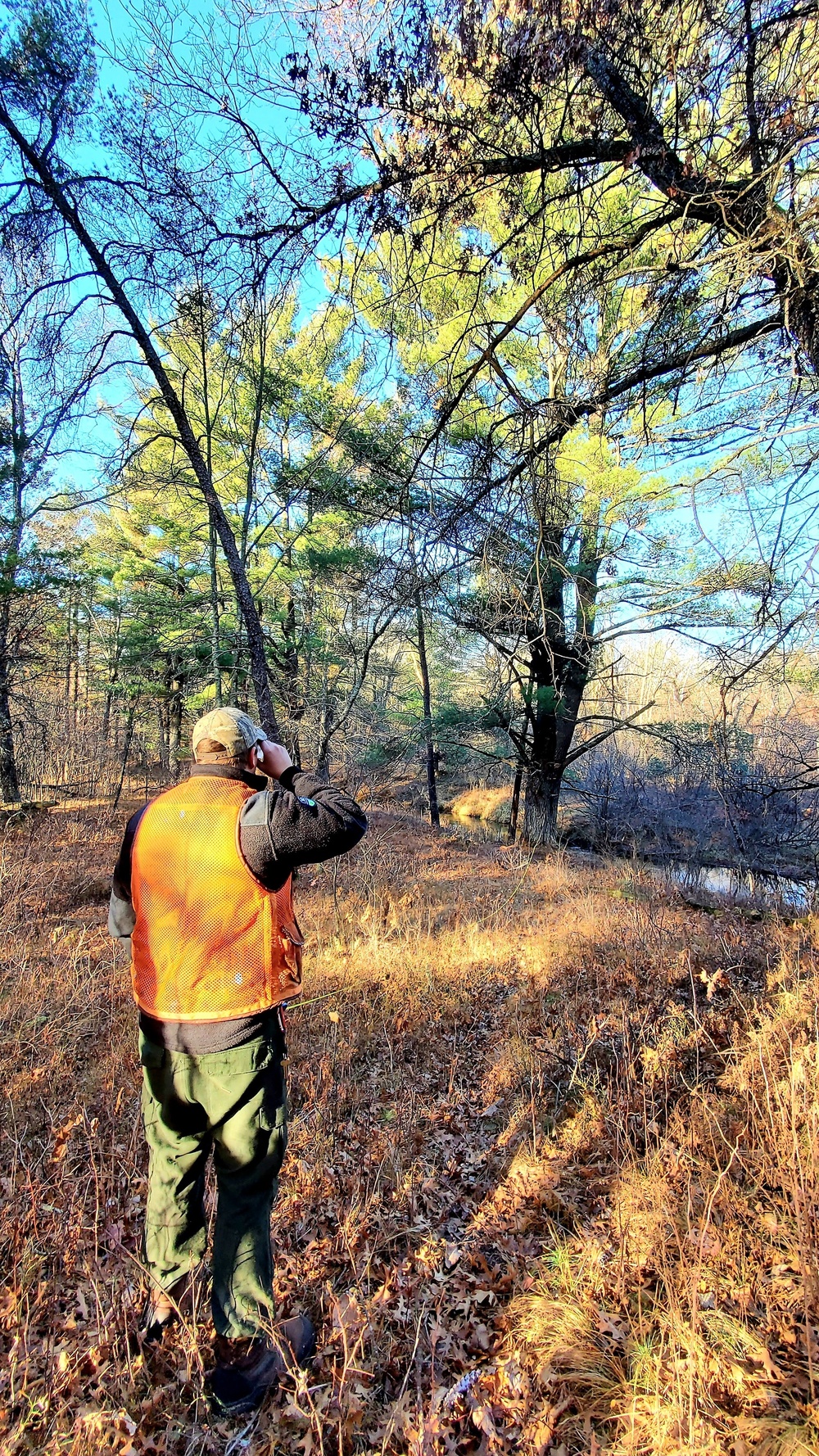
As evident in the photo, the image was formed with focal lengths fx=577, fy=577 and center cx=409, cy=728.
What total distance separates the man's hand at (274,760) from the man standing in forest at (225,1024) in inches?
8.1

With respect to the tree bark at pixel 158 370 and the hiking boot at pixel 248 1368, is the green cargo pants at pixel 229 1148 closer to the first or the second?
the hiking boot at pixel 248 1368

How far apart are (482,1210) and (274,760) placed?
2495 millimetres

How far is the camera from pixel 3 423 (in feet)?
18.7

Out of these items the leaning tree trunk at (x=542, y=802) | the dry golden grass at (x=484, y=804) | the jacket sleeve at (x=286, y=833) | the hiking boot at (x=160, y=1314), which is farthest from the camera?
the dry golden grass at (x=484, y=804)

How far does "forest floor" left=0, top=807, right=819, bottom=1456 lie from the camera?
6.04 ft

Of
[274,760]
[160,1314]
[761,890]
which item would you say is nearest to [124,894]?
[274,760]

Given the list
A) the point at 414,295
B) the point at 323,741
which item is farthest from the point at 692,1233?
the point at 323,741

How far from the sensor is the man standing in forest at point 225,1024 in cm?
202

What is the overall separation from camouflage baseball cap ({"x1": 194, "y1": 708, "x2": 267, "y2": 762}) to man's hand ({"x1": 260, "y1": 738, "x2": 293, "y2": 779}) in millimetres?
73

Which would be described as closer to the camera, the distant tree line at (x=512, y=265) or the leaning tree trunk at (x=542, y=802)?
the distant tree line at (x=512, y=265)

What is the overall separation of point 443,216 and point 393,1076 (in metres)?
5.25

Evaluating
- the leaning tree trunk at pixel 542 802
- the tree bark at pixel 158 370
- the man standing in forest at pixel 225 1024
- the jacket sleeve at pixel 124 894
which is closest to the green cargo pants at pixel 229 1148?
the man standing in forest at pixel 225 1024

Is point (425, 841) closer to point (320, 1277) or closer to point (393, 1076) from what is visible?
point (393, 1076)

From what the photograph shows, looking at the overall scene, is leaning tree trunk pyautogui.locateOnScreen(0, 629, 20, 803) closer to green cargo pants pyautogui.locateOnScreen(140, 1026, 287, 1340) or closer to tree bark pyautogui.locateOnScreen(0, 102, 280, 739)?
tree bark pyautogui.locateOnScreen(0, 102, 280, 739)
